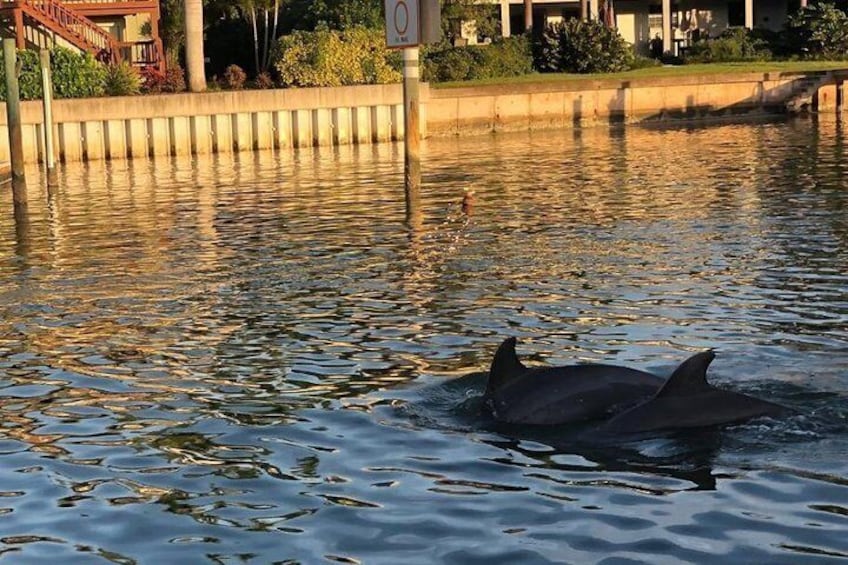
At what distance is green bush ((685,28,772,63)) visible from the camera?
64.5m

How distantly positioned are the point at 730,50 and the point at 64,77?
2952 cm

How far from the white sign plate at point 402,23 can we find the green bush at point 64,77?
704 inches

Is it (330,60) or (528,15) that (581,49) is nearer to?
(528,15)

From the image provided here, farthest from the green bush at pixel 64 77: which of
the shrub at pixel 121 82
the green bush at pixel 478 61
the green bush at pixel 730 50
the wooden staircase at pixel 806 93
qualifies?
the green bush at pixel 730 50

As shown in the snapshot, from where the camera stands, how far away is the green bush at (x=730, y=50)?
212 feet

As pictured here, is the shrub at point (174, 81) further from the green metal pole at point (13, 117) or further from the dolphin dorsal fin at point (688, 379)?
the dolphin dorsal fin at point (688, 379)

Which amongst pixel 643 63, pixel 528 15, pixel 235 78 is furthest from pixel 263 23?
pixel 643 63

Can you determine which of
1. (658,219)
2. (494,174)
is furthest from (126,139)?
(658,219)

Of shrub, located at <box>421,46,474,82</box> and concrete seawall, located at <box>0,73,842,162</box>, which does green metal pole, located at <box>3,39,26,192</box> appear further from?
shrub, located at <box>421,46,474,82</box>

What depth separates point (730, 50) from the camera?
6456 cm

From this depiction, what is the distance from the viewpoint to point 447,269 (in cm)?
2016

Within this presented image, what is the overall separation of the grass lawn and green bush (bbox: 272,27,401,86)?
7.95 ft

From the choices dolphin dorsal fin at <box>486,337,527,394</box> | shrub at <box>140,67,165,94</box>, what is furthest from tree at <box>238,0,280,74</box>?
dolphin dorsal fin at <box>486,337,527,394</box>

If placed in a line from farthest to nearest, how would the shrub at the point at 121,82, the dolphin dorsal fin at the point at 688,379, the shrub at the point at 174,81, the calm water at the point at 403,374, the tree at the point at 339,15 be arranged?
the tree at the point at 339,15, the shrub at the point at 174,81, the shrub at the point at 121,82, the dolphin dorsal fin at the point at 688,379, the calm water at the point at 403,374
